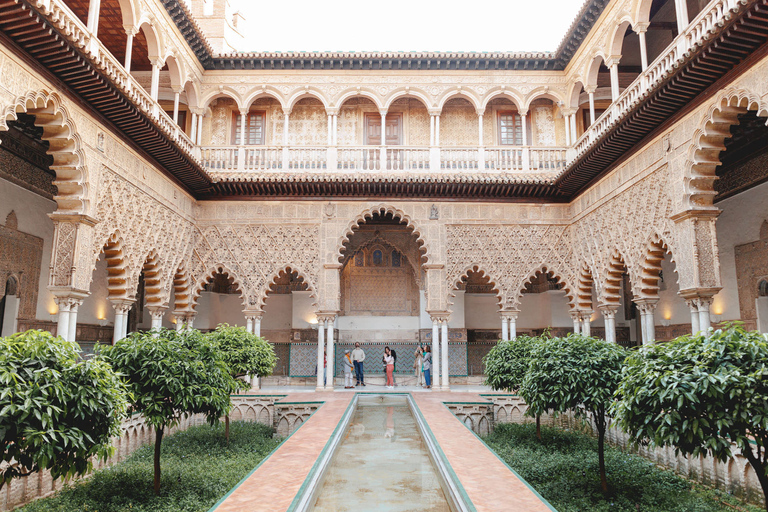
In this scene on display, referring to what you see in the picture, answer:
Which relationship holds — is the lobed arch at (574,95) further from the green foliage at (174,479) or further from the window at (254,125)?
the green foliage at (174,479)

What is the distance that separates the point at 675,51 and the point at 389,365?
9.75 meters

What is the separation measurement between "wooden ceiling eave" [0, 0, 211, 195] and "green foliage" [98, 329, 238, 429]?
12.5 feet

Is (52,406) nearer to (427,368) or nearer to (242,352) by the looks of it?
(242,352)

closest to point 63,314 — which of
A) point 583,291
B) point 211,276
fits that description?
point 211,276

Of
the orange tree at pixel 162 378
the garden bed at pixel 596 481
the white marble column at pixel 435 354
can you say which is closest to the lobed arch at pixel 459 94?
the white marble column at pixel 435 354

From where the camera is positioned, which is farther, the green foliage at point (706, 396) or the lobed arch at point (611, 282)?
the lobed arch at point (611, 282)

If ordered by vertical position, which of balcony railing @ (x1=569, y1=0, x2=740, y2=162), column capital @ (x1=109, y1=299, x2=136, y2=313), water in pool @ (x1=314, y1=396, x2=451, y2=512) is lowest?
water in pool @ (x1=314, y1=396, x2=451, y2=512)

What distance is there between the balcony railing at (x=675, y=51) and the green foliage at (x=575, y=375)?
160 inches

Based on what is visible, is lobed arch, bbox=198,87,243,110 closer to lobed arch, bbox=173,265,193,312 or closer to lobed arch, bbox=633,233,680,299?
lobed arch, bbox=173,265,193,312

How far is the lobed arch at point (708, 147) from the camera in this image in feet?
24.6

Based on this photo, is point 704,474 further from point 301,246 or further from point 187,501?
point 301,246

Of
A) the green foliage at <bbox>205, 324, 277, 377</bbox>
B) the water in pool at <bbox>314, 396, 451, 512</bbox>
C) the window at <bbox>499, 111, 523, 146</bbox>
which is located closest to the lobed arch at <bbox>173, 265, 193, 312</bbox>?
the green foliage at <bbox>205, 324, 277, 377</bbox>

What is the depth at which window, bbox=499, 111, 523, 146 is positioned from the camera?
14859 mm

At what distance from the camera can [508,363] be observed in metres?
9.40
